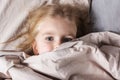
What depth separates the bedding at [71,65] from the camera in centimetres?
99

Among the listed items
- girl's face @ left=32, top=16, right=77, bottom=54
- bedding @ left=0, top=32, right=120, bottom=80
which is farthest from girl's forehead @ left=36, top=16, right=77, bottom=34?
bedding @ left=0, top=32, right=120, bottom=80

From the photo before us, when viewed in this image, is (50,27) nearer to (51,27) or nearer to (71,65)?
(51,27)

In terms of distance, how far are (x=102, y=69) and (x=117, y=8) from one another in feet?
0.95

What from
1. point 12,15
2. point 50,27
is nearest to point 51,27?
point 50,27

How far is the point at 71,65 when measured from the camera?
1.01 m

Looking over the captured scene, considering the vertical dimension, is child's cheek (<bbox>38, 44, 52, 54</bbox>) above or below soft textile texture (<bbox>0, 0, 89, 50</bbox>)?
below

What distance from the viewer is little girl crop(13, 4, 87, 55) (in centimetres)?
117

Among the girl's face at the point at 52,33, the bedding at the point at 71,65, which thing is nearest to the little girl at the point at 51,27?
the girl's face at the point at 52,33

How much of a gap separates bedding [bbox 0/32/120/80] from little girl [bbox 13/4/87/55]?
0.11 metres

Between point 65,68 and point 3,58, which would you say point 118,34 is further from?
point 3,58

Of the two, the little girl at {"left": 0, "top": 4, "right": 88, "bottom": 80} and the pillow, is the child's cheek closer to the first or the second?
the little girl at {"left": 0, "top": 4, "right": 88, "bottom": 80}

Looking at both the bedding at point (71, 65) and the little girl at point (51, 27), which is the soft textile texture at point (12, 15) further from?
the bedding at point (71, 65)

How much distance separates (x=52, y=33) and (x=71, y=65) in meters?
0.21

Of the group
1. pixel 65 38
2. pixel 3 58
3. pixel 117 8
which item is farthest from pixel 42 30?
pixel 117 8
